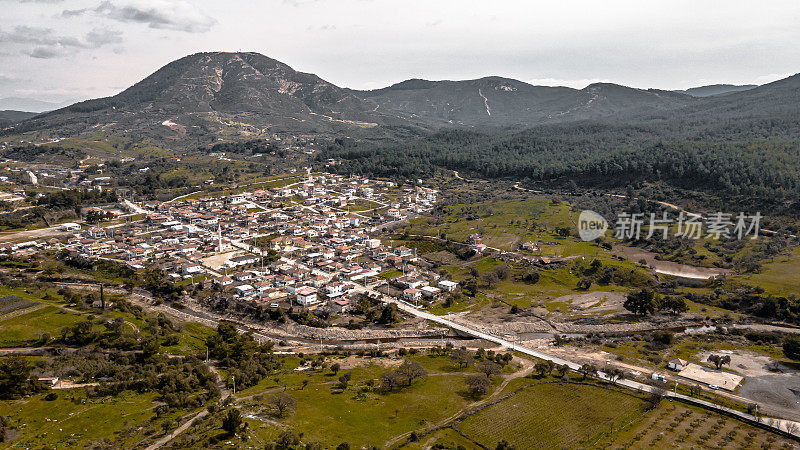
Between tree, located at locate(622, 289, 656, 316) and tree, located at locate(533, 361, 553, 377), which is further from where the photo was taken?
tree, located at locate(622, 289, 656, 316)

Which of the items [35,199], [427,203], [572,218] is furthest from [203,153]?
[572,218]

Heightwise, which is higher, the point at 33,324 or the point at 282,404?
the point at 33,324

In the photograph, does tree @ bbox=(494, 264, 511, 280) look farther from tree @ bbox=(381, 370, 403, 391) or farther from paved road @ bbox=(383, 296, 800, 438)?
tree @ bbox=(381, 370, 403, 391)

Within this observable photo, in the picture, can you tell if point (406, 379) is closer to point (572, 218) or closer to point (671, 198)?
point (572, 218)

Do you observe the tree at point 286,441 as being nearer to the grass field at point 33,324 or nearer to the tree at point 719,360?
the grass field at point 33,324

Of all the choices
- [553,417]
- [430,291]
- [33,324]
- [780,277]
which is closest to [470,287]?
[430,291]

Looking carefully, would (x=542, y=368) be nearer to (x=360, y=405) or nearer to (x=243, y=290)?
(x=360, y=405)

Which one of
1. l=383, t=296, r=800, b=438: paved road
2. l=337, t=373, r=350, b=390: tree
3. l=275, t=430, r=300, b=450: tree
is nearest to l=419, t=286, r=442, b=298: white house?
l=383, t=296, r=800, b=438: paved road
